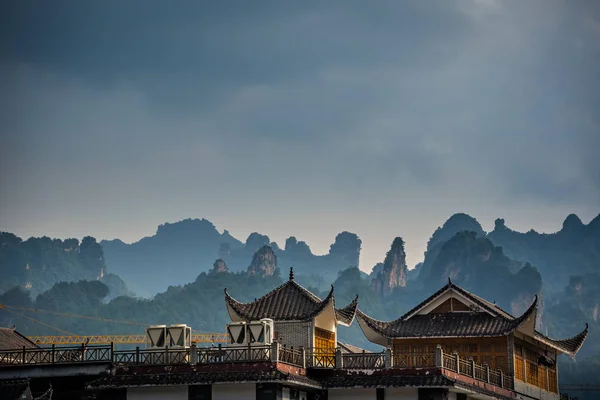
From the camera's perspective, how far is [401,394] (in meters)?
43.1

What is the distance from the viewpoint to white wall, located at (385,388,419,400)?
42.9 meters

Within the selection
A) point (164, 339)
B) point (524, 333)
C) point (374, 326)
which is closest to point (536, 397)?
point (524, 333)

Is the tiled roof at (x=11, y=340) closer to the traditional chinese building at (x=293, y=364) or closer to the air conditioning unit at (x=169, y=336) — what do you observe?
the traditional chinese building at (x=293, y=364)

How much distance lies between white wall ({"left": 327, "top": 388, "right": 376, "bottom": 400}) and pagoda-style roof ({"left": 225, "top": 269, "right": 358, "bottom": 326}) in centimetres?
401

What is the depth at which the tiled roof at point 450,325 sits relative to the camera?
167 ft

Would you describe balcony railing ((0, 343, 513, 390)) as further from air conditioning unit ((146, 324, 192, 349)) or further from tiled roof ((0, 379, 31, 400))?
tiled roof ((0, 379, 31, 400))

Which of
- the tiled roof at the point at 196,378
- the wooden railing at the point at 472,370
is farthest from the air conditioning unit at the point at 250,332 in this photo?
the wooden railing at the point at 472,370

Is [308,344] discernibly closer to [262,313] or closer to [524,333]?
[262,313]

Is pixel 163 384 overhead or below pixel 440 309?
below

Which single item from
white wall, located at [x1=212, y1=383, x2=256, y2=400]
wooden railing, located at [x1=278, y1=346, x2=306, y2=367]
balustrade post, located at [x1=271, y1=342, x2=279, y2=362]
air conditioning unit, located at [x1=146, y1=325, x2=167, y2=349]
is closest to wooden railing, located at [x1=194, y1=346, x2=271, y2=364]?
balustrade post, located at [x1=271, y1=342, x2=279, y2=362]

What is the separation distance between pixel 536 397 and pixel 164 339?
2039 cm

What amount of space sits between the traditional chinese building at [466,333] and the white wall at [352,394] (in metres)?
5.73

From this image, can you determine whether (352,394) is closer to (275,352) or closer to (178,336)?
Result: (275,352)

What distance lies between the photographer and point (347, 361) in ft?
147
